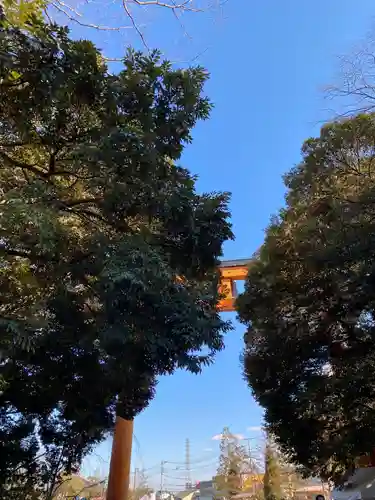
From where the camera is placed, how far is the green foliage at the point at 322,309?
543cm

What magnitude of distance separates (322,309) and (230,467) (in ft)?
50.7

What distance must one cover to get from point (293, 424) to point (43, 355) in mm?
3861

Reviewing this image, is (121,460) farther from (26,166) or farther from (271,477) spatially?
(271,477)

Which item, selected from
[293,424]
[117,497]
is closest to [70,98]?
[293,424]

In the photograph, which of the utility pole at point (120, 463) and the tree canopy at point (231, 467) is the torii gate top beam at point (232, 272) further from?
the tree canopy at point (231, 467)

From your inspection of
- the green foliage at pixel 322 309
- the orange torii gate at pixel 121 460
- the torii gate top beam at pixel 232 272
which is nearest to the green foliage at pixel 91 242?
the green foliage at pixel 322 309

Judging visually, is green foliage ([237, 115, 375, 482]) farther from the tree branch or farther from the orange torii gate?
the tree branch

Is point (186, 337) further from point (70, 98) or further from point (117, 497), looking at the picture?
point (117, 497)

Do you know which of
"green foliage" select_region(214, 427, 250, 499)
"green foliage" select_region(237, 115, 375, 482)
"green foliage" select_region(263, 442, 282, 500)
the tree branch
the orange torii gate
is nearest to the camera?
the tree branch

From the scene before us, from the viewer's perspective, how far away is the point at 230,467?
61.8ft

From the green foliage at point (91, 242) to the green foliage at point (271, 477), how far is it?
10.9m

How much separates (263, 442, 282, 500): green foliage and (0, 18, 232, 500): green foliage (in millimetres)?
10866

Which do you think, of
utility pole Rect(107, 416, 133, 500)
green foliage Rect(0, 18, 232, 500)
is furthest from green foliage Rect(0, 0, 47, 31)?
utility pole Rect(107, 416, 133, 500)

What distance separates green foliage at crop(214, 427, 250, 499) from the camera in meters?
18.0
